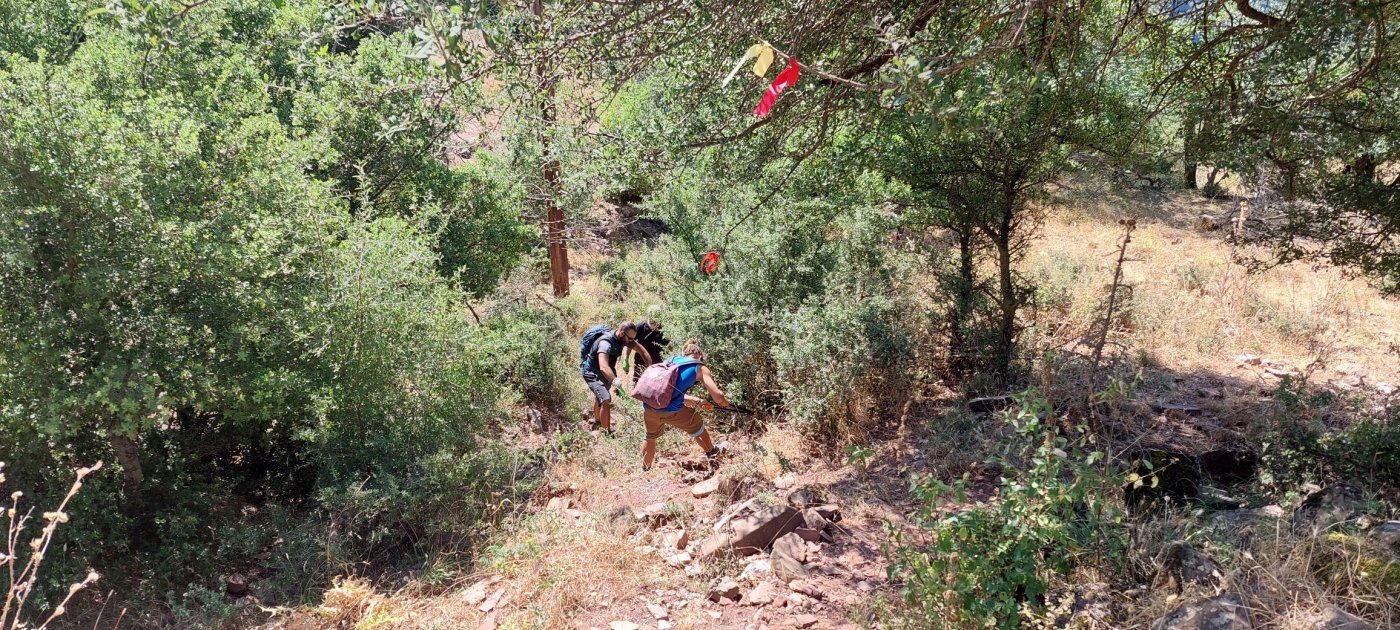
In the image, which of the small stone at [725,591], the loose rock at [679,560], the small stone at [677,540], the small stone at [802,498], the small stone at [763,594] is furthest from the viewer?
the small stone at [802,498]

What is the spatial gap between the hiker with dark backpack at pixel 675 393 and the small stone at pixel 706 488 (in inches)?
18.1

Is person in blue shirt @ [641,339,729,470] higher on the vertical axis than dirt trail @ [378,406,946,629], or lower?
higher

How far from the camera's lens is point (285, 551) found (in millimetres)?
5910

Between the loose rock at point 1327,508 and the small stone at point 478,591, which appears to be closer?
the loose rock at point 1327,508

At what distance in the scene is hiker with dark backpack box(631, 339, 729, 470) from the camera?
6.14m

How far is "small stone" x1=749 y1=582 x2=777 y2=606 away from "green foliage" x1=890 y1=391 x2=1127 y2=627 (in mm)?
1036

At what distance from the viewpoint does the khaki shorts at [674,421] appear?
6.45 metres

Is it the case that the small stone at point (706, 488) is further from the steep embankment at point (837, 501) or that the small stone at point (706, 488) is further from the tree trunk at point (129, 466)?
the tree trunk at point (129, 466)

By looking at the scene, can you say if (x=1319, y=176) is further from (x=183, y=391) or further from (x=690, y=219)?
(x=183, y=391)

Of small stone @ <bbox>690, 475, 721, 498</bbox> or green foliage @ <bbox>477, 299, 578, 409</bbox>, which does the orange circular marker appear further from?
small stone @ <bbox>690, 475, 721, 498</bbox>

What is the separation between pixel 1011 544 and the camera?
11.5ft

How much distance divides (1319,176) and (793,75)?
529cm

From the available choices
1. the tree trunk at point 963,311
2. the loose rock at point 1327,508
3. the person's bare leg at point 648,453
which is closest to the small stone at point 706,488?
the person's bare leg at point 648,453

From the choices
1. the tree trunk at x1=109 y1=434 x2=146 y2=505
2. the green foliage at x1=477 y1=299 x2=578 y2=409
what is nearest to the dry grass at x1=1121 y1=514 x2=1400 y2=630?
the tree trunk at x1=109 y1=434 x2=146 y2=505
